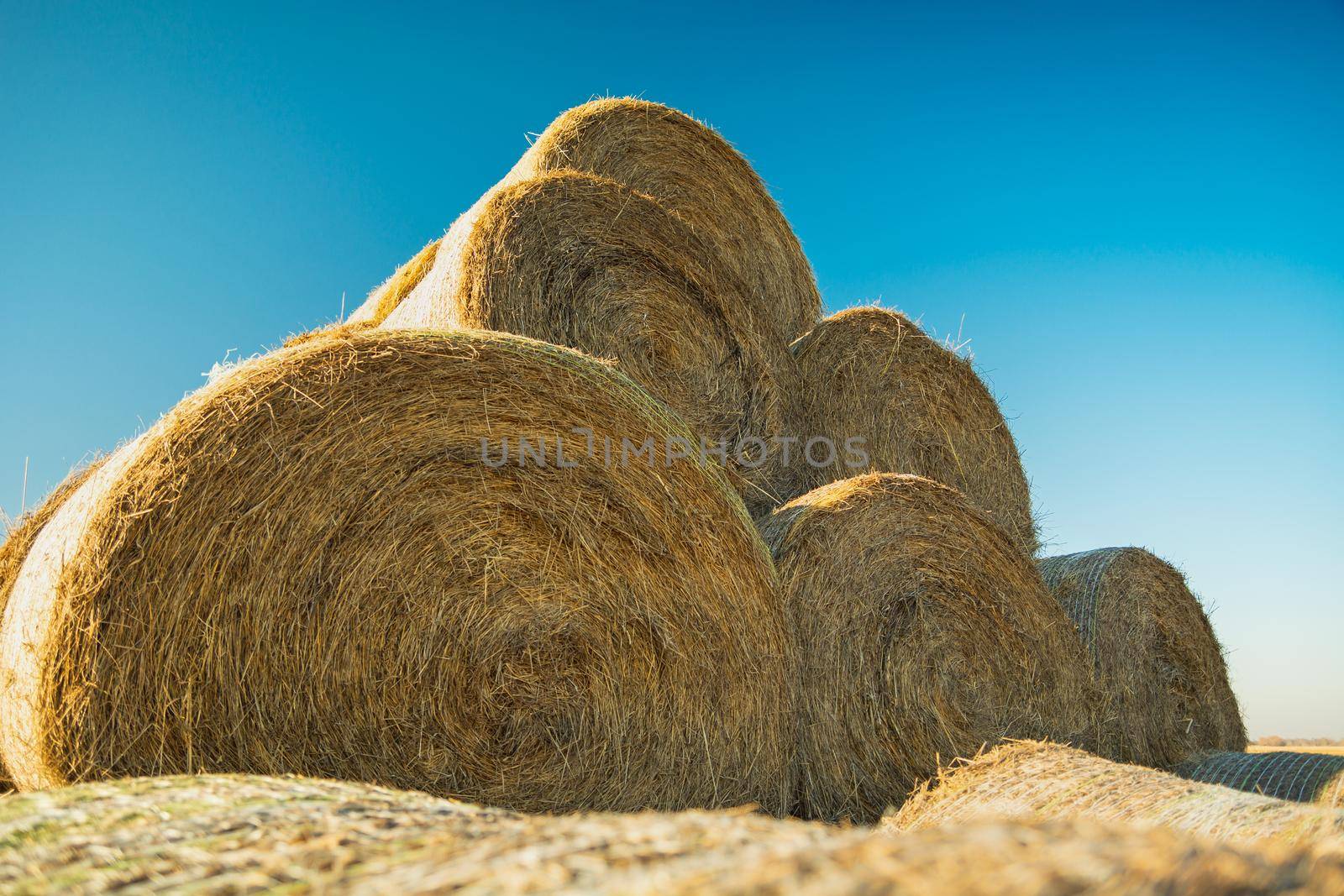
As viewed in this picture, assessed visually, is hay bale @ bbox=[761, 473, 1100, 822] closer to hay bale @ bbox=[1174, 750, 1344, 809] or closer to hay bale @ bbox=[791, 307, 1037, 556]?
hay bale @ bbox=[1174, 750, 1344, 809]

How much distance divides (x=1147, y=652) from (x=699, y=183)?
10.3ft

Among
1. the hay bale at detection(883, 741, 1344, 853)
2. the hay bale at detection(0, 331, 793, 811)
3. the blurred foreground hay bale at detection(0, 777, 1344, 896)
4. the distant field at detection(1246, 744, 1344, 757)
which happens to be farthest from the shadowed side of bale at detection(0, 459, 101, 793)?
the distant field at detection(1246, 744, 1344, 757)

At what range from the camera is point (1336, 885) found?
947 millimetres

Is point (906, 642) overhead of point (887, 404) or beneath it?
beneath

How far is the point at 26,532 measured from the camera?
343 cm

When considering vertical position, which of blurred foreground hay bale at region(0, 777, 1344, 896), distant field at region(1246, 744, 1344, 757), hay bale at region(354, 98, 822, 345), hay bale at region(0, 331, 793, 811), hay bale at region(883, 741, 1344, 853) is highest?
hay bale at region(354, 98, 822, 345)

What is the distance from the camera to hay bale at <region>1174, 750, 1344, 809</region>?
330 centimetres

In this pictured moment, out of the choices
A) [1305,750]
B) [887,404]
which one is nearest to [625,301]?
[887,404]

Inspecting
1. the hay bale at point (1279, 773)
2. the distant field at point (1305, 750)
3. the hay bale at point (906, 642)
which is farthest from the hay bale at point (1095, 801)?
the distant field at point (1305, 750)

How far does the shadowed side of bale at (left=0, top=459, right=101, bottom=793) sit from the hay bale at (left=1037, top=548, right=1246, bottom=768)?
12.8 feet

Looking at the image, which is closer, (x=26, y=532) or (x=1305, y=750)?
(x=26, y=532)

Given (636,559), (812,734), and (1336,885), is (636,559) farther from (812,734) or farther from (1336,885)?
(1336,885)

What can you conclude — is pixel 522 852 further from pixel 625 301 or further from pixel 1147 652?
pixel 1147 652

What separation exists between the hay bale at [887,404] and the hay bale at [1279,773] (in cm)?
124
